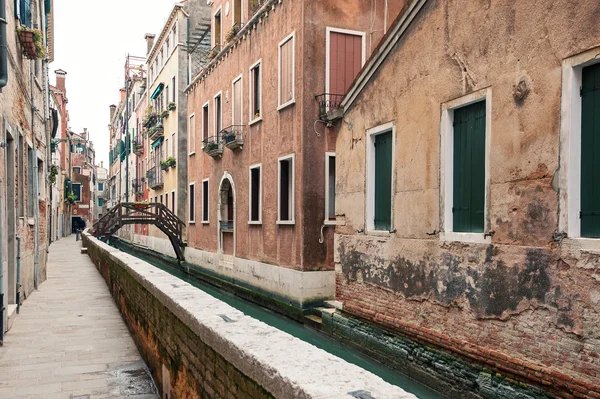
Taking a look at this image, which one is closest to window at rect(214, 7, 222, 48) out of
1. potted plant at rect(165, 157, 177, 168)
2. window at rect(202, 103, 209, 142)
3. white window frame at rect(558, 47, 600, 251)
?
window at rect(202, 103, 209, 142)

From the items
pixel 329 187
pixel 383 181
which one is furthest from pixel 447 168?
pixel 329 187

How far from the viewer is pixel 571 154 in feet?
16.1

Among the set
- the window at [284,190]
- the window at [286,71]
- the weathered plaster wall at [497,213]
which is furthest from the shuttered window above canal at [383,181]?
the window at [284,190]

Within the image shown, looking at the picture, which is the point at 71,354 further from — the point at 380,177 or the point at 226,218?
the point at 226,218

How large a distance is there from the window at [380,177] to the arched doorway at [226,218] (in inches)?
310

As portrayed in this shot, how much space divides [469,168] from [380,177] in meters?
2.08

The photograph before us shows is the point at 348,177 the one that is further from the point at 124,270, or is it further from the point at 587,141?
the point at 587,141

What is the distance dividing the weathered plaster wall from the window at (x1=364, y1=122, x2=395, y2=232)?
226 millimetres

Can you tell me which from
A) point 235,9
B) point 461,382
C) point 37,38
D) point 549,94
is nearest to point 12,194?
point 37,38

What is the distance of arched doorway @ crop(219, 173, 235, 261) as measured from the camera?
629 inches

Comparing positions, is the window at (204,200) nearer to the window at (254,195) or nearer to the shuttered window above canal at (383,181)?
the window at (254,195)

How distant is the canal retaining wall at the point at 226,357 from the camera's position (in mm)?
2006

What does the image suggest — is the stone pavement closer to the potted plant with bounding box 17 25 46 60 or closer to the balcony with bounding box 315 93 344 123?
the potted plant with bounding box 17 25 46 60

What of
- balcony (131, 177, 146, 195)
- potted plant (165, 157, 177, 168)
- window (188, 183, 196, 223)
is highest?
potted plant (165, 157, 177, 168)
